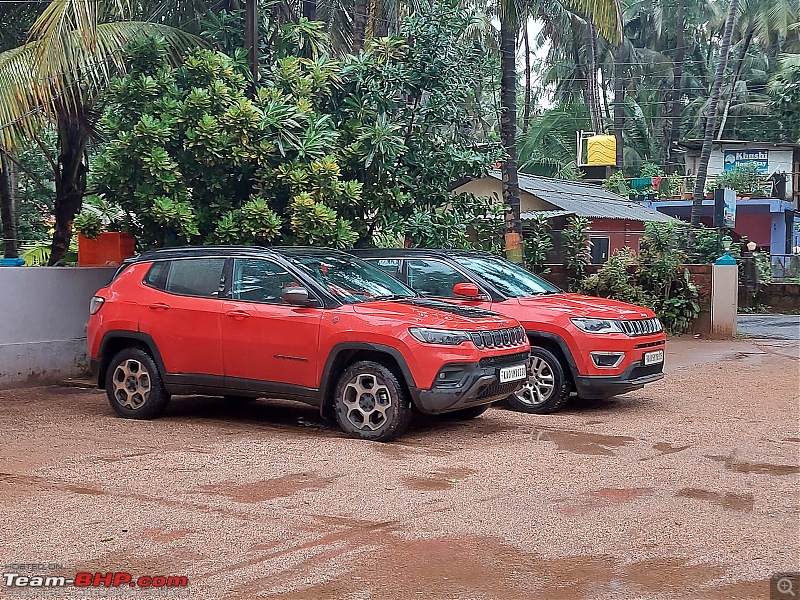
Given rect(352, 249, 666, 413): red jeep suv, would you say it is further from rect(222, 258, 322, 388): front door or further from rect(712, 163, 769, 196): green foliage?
rect(712, 163, 769, 196): green foliage

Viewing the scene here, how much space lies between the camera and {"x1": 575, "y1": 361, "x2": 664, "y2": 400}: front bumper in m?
9.80

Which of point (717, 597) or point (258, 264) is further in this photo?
point (258, 264)

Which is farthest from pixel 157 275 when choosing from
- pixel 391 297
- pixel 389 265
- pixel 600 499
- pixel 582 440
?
pixel 600 499

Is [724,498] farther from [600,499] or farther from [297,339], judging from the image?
Answer: [297,339]

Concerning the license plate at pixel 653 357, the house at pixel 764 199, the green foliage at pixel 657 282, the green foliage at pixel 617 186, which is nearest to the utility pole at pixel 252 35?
the license plate at pixel 653 357

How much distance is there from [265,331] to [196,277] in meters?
1.09

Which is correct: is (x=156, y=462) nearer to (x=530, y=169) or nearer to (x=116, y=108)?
(x=116, y=108)

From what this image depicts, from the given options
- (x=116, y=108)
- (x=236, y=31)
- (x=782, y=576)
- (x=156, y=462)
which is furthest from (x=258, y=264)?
(x=782, y=576)

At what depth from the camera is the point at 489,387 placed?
8555mm

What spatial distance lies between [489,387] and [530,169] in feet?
119

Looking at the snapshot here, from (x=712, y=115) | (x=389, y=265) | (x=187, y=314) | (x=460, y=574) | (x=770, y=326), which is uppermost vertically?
(x=712, y=115)

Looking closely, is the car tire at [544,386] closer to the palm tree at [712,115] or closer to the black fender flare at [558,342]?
the black fender flare at [558,342]

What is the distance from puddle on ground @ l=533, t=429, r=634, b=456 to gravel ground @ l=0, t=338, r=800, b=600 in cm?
3

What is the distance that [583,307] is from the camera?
10195 millimetres
